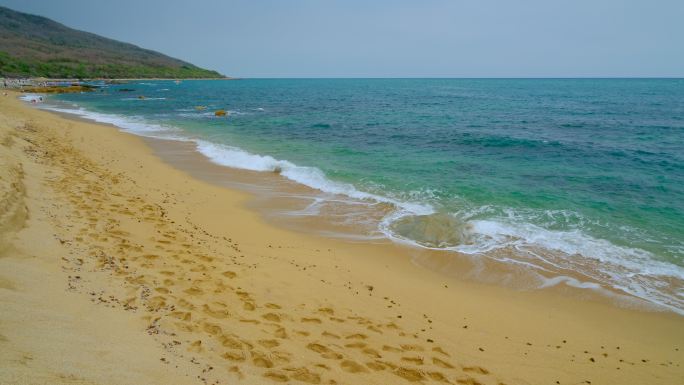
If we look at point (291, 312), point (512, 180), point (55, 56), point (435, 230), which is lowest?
point (291, 312)

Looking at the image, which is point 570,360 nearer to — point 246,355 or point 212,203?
point 246,355

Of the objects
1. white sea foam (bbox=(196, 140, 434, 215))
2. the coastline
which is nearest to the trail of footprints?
the coastline

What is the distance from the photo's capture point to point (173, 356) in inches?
153

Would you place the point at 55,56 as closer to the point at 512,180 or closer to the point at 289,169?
the point at 289,169

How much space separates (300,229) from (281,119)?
86.2 feet

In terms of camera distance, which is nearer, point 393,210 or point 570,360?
point 570,360

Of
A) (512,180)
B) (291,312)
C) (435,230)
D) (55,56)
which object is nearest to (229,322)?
(291,312)

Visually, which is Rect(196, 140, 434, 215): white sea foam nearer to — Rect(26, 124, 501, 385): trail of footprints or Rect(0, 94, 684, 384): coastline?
Rect(0, 94, 684, 384): coastline

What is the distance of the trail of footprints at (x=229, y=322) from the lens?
4.19 m

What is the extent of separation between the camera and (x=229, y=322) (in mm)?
4848

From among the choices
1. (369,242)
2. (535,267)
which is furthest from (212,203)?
(535,267)

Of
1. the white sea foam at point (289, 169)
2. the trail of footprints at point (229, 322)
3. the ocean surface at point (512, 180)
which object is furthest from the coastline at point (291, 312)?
the white sea foam at point (289, 169)

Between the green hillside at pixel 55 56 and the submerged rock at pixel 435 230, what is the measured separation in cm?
10916

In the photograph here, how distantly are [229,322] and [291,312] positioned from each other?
3.12ft
